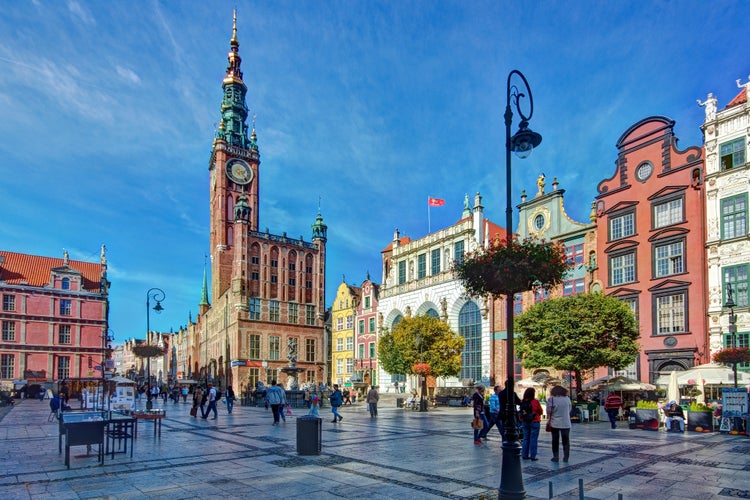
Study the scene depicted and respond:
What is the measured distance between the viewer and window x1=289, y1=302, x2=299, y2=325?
6738 centimetres

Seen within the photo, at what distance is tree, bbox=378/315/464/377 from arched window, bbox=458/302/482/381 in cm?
476

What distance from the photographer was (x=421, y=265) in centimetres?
5391

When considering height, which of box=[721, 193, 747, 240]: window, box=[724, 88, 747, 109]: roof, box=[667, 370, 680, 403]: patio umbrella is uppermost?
box=[724, 88, 747, 109]: roof

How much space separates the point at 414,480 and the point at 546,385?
83.1 ft

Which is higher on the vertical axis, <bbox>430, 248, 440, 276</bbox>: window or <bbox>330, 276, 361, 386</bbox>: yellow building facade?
<bbox>430, 248, 440, 276</bbox>: window

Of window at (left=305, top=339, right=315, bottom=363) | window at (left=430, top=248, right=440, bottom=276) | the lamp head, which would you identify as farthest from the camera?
window at (left=305, top=339, right=315, bottom=363)

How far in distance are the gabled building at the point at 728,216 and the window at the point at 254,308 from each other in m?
47.0

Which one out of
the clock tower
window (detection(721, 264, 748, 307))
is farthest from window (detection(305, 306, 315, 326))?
window (detection(721, 264, 748, 307))

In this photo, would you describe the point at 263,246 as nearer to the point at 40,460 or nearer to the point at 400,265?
the point at 400,265

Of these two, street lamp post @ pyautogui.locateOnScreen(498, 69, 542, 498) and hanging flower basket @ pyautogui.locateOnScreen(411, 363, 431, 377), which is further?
hanging flower basket @ pyautogui.locateOnScreen(411, 363, 431, 377)

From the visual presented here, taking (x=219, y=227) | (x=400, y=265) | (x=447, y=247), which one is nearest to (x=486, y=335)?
(x=447, y=247)

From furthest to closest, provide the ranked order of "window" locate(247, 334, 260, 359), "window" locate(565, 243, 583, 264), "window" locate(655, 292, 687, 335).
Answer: "window" locate(247, 334, 260, 359)
"window" locate(565, 243, 583, 264)
"window" locate(655, 292, 687, 335)

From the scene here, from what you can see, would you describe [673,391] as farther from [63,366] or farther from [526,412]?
[63,366]

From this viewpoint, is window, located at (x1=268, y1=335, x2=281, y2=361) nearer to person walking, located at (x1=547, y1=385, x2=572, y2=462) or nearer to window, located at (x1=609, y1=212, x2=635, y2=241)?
window, located at (x1=609, y1=212, x2=635, y2=241)
